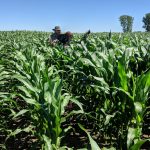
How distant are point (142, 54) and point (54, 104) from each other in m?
2.22

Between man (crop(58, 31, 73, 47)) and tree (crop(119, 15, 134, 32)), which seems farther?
tree (crop(119, 15, 134, 32))

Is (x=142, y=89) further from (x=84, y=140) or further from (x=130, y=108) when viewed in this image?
(x=84, y=140)

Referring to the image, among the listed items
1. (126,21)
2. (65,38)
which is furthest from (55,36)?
(126,21)

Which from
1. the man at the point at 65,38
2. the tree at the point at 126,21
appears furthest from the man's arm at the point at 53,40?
the tree at the point at 126,21

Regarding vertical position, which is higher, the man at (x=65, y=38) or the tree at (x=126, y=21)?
the tree at (x=126, y=21)

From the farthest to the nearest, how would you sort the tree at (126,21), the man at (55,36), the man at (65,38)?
1. the tree at (126,21)
2. the man at (55,36)
3. the man at (65,38)

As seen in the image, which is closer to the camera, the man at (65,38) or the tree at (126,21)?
the man at (65,38)

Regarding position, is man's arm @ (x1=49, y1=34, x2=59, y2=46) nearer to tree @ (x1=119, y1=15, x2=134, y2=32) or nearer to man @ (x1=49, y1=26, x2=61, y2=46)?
man @ (x1=49, y1=26, x2=61, y2=46)

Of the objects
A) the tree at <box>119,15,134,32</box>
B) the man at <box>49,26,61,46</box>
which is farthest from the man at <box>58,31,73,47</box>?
the tree at <box>119,15,134,32</box>

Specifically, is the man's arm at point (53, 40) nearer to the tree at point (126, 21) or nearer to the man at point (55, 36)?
Answer: the man at point (55, 36)

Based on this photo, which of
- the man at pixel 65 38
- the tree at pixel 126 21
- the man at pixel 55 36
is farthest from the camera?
the tree at pixel 126 21

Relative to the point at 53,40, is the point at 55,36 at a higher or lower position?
higher

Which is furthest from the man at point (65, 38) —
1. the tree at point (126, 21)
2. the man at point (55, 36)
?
the tree at point (126, 21)

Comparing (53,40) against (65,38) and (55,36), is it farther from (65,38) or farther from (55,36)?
(65,38)
